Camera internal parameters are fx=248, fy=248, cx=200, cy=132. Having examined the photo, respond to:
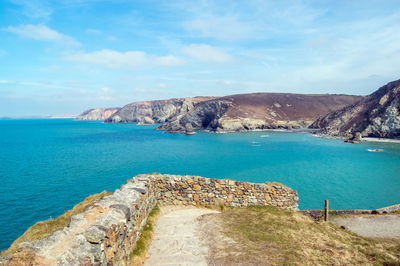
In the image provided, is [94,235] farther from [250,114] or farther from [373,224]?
[250,114]

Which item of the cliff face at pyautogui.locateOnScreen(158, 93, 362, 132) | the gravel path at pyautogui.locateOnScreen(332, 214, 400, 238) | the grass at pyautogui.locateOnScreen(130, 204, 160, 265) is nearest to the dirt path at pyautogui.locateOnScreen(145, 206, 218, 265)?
the grass at pyautogui.locateOnScreen(130, 204, 160, 265)

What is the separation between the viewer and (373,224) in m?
18.0

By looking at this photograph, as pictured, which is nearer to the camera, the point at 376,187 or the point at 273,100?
the point at 376,187

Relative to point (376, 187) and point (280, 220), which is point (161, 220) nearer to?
point (280, 220)

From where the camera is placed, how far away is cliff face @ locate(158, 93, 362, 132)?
143250 millimetres

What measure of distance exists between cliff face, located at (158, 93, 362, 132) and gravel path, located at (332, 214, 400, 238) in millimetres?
115550

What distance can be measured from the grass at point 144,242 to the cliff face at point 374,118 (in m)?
102

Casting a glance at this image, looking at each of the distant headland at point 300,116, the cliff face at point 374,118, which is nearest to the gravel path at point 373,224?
the distant headland at point 300,116

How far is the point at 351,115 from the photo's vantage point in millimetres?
115312

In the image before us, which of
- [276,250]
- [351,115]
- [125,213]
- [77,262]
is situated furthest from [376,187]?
[351,115]

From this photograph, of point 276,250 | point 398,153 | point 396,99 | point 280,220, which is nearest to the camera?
point 276,250

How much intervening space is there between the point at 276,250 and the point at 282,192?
795 cm

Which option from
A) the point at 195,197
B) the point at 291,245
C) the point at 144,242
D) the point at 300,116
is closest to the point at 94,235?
the point at 144,242

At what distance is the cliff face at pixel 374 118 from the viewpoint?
291 feet
